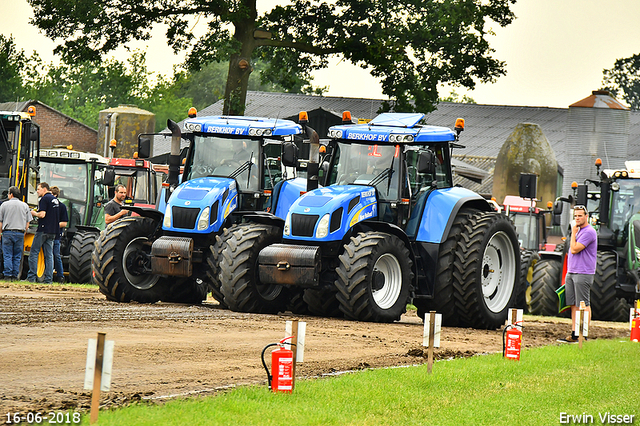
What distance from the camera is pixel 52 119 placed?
64.1 m

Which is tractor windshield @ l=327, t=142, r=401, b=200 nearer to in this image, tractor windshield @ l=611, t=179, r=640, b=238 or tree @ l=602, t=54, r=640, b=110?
tractor windshield @ l=611, t=179, r=640, b=238

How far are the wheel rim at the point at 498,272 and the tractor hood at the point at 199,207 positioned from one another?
4134 mm

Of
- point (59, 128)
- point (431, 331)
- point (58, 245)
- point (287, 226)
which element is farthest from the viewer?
point (59, 128)

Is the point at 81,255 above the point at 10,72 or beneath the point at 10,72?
beneath

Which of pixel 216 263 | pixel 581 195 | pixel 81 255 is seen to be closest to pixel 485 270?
pixel 216 263

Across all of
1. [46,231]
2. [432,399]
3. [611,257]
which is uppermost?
[611,257]

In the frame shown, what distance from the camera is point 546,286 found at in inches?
836

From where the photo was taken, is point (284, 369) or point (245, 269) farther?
point (245, 269)

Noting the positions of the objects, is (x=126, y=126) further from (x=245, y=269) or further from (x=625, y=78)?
(x=625, y=78)

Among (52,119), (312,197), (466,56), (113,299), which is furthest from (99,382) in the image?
(52,119)

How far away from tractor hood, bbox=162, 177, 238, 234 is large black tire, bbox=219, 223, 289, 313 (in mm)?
472

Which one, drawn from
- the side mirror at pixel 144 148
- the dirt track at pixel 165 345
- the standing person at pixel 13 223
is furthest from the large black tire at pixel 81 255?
the side mirror at pixel 144 148

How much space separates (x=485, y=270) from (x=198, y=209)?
455 cm

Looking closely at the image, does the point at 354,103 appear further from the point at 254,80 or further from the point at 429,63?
the point at 254,80
